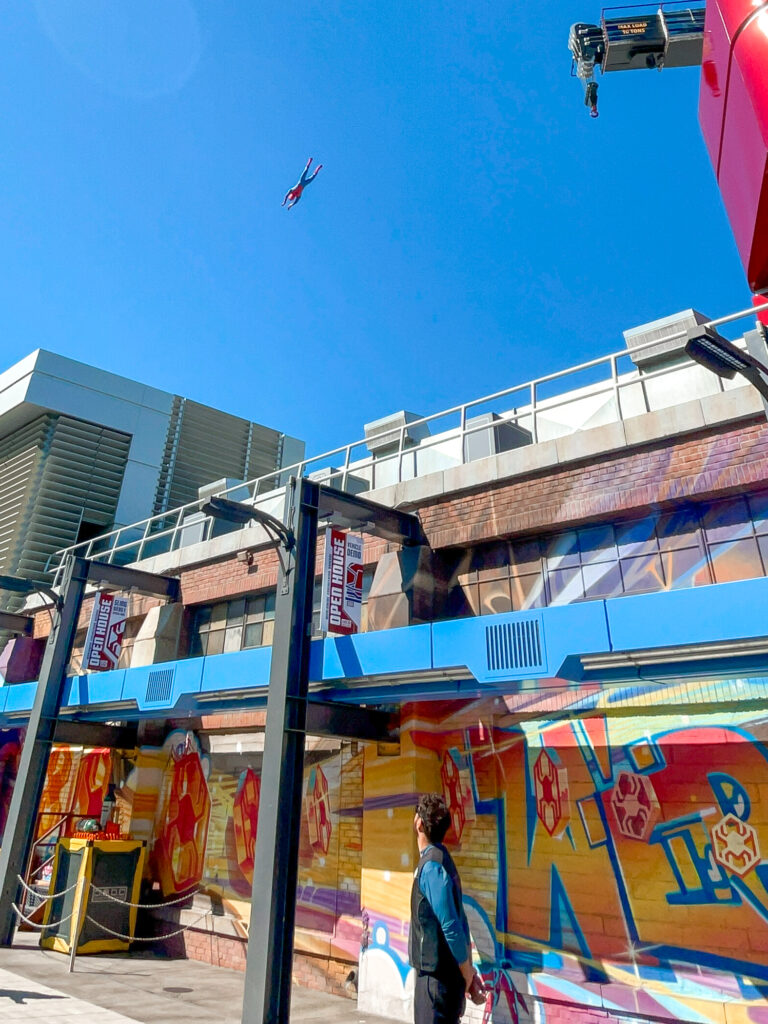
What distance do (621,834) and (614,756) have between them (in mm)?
892

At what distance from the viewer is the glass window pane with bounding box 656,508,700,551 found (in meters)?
8.73

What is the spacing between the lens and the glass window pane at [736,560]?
8.12m

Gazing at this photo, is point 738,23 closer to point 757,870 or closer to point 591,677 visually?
point 591,677

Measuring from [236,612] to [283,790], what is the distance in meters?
6.27

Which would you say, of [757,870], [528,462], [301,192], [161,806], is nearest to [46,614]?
[161,806]

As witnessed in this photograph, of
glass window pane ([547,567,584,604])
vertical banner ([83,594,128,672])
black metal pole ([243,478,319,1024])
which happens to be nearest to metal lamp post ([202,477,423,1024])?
black metal pole ([243,478,319,1024])

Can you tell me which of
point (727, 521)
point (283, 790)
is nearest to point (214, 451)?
point (283, 790)

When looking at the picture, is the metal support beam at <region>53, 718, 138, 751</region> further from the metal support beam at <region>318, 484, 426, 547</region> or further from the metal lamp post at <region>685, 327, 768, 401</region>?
the metal lamp post at <region>685, 327, 768, 401</region>

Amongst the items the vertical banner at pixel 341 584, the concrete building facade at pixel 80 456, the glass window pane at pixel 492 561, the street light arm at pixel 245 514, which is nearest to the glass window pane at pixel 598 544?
the glass window pane at pixel 492 561

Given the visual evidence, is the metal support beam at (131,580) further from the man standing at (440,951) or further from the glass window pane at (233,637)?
the man standing at (440,951)

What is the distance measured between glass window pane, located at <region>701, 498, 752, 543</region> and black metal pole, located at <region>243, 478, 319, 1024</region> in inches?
211

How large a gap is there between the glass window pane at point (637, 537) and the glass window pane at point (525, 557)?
3.95ft

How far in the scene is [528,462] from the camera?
10125mm

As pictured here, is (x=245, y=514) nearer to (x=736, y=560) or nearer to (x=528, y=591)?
(x=528, y=591)
